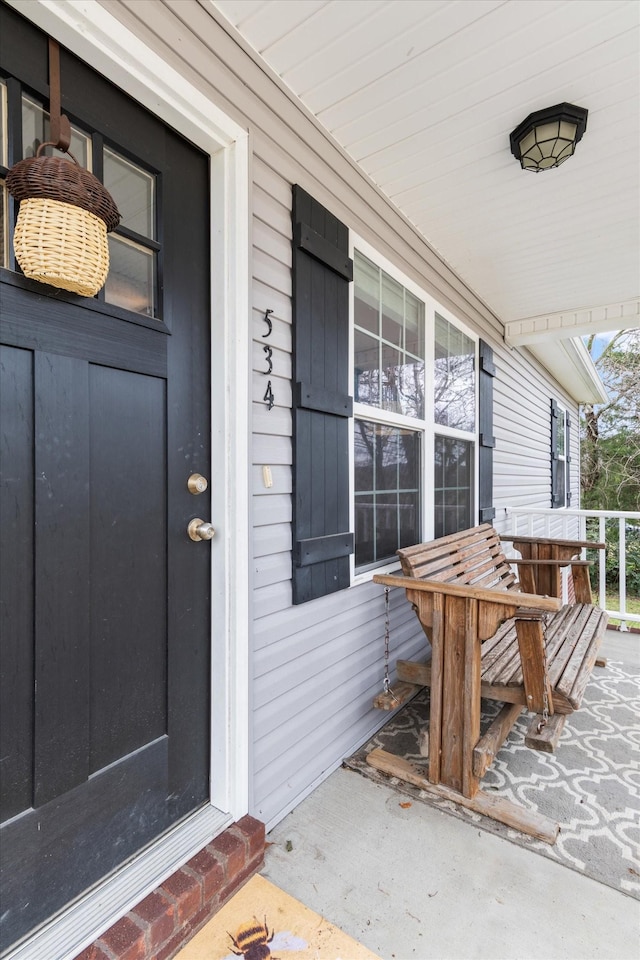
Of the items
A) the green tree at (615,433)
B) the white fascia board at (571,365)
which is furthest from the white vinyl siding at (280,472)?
the green tree at (615,433)

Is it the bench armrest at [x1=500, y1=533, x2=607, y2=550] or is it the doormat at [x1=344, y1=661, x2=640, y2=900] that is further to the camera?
the bench armrest at [x1=500, y1=533, x2=607, y2=550]

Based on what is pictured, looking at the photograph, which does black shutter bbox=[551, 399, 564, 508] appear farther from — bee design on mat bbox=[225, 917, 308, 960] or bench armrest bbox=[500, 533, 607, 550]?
bee design on mat bbox=[225, 917, 308, 960]

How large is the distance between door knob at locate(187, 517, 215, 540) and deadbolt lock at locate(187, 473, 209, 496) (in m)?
0.09

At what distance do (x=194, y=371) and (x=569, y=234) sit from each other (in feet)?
8.26

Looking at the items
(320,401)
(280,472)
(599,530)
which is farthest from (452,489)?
(599,530)

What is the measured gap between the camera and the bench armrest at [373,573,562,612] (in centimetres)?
166

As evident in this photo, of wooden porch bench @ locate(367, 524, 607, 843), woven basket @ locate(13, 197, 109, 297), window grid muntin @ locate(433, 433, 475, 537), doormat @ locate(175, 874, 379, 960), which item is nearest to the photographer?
woven basket @ locate(13, 197, 109, 297)

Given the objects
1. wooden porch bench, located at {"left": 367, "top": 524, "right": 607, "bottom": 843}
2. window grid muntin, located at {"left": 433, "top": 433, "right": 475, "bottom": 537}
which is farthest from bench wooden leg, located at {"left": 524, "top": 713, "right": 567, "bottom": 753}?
window grid muntin, located at {"left": 433, "top": 433, "right": 475, "bottom": 537}

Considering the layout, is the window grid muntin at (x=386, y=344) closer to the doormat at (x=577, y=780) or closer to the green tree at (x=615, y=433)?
the doormat at (x=577, y=780)

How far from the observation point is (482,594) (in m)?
1.75

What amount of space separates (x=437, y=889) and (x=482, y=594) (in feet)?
2.97

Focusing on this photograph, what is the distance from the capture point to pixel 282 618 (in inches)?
67.2

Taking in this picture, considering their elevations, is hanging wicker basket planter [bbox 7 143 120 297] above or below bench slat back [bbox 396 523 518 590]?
above

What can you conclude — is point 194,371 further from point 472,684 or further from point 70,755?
point 472,684
